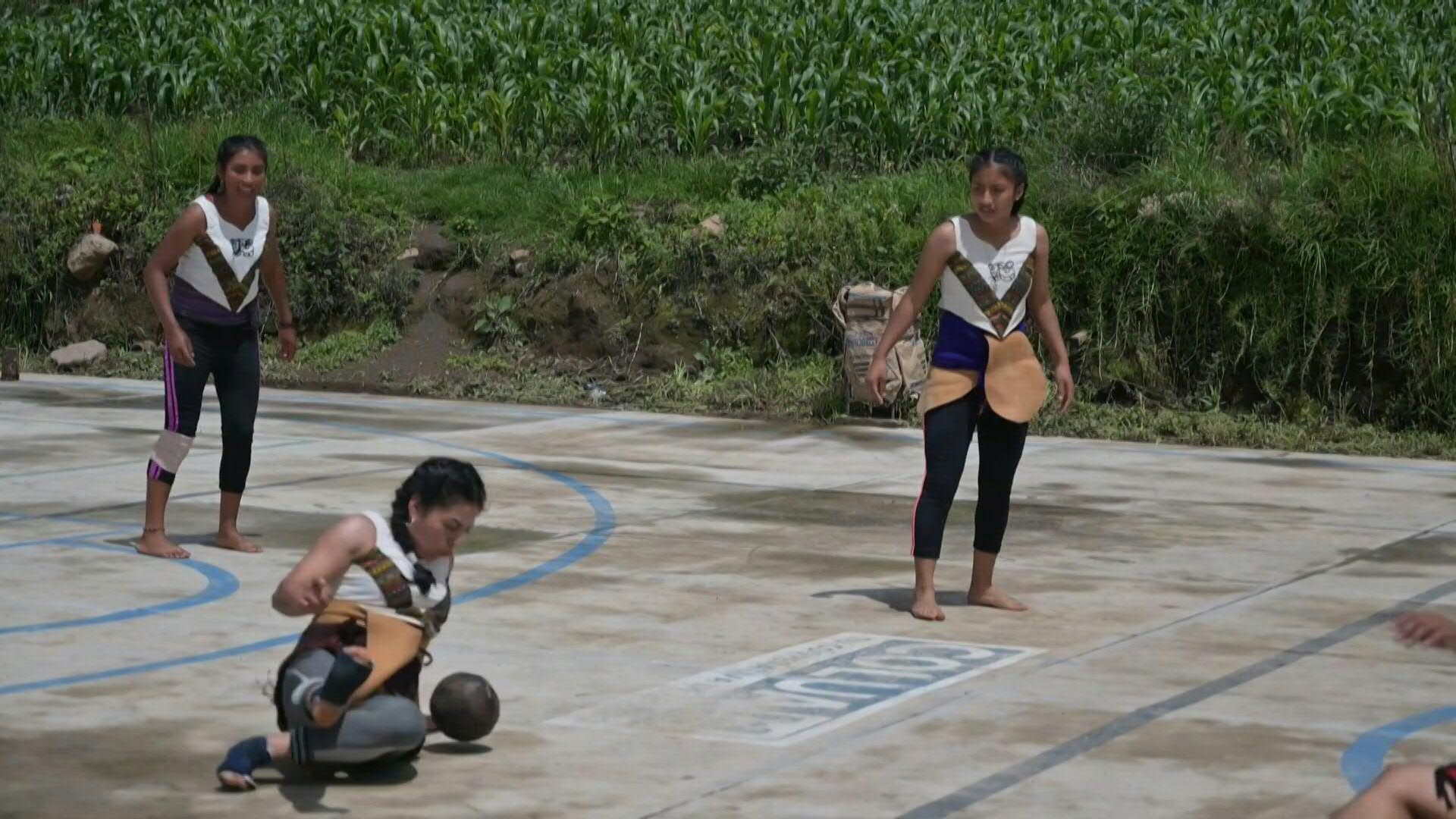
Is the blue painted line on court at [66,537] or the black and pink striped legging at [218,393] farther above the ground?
the black and pink striped legging at [218,393]

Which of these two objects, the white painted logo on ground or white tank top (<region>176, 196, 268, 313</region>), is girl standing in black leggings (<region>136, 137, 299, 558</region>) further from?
the white painted logo on ground

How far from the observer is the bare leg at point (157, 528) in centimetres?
866

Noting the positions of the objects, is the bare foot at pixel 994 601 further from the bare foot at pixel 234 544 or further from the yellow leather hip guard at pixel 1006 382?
the bare foot at pixel 234 544

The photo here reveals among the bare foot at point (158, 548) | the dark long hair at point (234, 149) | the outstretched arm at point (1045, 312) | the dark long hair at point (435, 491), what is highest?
the dark long hair at point (234, 149)

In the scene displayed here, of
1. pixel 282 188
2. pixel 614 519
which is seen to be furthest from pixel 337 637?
pixel 282 188

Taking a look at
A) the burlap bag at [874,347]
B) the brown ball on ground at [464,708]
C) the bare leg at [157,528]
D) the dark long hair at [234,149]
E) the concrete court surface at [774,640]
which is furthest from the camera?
the burlap bag at [874,347]

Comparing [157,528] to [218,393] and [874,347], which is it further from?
[874,347]

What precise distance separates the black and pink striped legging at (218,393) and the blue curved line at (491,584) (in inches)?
54.0

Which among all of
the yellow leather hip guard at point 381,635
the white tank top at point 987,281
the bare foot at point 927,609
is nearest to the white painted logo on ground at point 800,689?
the bare foot at point 927,609

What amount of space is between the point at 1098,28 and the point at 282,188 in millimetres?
9238

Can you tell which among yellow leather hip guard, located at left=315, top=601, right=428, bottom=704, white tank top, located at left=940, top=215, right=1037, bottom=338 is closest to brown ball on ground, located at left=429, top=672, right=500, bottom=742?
yellow leather hip guard, located at left=315, top=601, right=428, bottom=704

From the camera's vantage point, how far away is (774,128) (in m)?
20.0

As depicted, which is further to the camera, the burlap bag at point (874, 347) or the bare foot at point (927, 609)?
the burlap bag at point (874, 347)

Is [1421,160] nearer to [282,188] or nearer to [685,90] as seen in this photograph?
[685,90]
